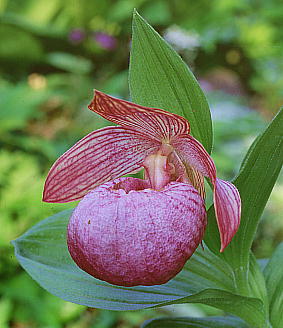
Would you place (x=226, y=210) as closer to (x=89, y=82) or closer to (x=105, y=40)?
(x=89, y=82)

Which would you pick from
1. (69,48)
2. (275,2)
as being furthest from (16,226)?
(275,2)

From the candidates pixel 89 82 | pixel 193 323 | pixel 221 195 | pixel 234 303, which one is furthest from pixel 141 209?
pixel 89 82

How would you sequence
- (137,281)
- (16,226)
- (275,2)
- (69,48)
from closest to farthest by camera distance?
1. (137,281)
2. (16,226)
3. (69,48)
4. (275,2)

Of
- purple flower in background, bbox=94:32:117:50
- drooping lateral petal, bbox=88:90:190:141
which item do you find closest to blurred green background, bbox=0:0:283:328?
purple flower in background, bbox=94:32:117:50

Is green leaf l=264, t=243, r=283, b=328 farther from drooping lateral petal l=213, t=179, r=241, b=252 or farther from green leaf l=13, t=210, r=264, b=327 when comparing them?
drooping lateral petal l=213, t=179, r=241, b=252

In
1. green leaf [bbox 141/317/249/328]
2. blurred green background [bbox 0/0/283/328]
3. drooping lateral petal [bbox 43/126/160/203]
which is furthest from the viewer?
blurred green background [bbox 0/0/283/328]

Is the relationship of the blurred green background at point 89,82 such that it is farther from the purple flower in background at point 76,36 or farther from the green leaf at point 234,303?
the green leaf at point 234,303

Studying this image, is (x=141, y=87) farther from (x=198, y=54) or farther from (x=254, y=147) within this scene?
(x=198, y=54)

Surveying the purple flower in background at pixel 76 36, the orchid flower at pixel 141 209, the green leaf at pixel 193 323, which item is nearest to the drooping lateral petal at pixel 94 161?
the orchid flower at pixel 141 209
